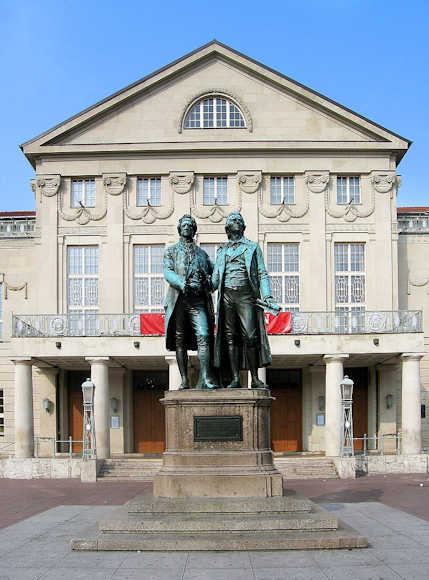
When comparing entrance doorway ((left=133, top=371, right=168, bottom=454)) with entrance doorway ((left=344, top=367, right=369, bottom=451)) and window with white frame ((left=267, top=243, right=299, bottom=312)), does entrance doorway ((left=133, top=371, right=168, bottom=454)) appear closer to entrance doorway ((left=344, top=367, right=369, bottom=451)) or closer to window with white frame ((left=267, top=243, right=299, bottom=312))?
window with white frame ((left=267, top=243, right=299, bottom=312))

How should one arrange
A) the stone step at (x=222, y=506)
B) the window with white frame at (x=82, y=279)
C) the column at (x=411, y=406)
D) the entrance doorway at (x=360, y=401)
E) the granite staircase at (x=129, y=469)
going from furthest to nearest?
the entrance doorway at (x=360, y=401) → the window with white frame at (x=82, y=279) → the column at (x=411, y=406) → the granite staircase at (x=129, y=469) → the stone step at (x=222, y=506)

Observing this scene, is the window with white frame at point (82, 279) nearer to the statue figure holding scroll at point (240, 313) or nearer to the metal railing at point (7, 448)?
the metal railing at point (7, 448)

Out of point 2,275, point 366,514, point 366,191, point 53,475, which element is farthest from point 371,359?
point 366,514

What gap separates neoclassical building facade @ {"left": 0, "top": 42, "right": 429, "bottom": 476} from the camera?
35.2 m

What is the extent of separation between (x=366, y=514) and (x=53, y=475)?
17437mm

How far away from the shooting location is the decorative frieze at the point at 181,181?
3569 centimetres

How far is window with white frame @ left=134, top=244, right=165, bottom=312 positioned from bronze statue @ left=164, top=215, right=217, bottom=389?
22.5 metres

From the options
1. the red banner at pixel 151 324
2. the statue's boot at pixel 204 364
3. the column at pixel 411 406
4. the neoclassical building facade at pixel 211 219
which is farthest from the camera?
the neoclassical building facade at pixel 211 219

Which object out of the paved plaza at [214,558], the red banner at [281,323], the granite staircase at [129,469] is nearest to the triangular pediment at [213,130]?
the red banner at [281,323]

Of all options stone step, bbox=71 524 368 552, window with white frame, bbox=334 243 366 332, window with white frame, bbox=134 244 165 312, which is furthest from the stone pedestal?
window with white frame, bbox=334 243 366 332

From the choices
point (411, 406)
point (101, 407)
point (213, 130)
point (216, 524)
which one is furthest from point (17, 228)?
point (216, 524)

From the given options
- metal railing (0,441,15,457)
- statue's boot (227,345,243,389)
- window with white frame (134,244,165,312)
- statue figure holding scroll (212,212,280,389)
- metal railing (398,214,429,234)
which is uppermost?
metal railing (398,214,429,234)

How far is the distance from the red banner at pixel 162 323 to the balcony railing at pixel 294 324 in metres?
0.32

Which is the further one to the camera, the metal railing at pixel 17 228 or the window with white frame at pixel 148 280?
the metal railing at pixel 17 228
